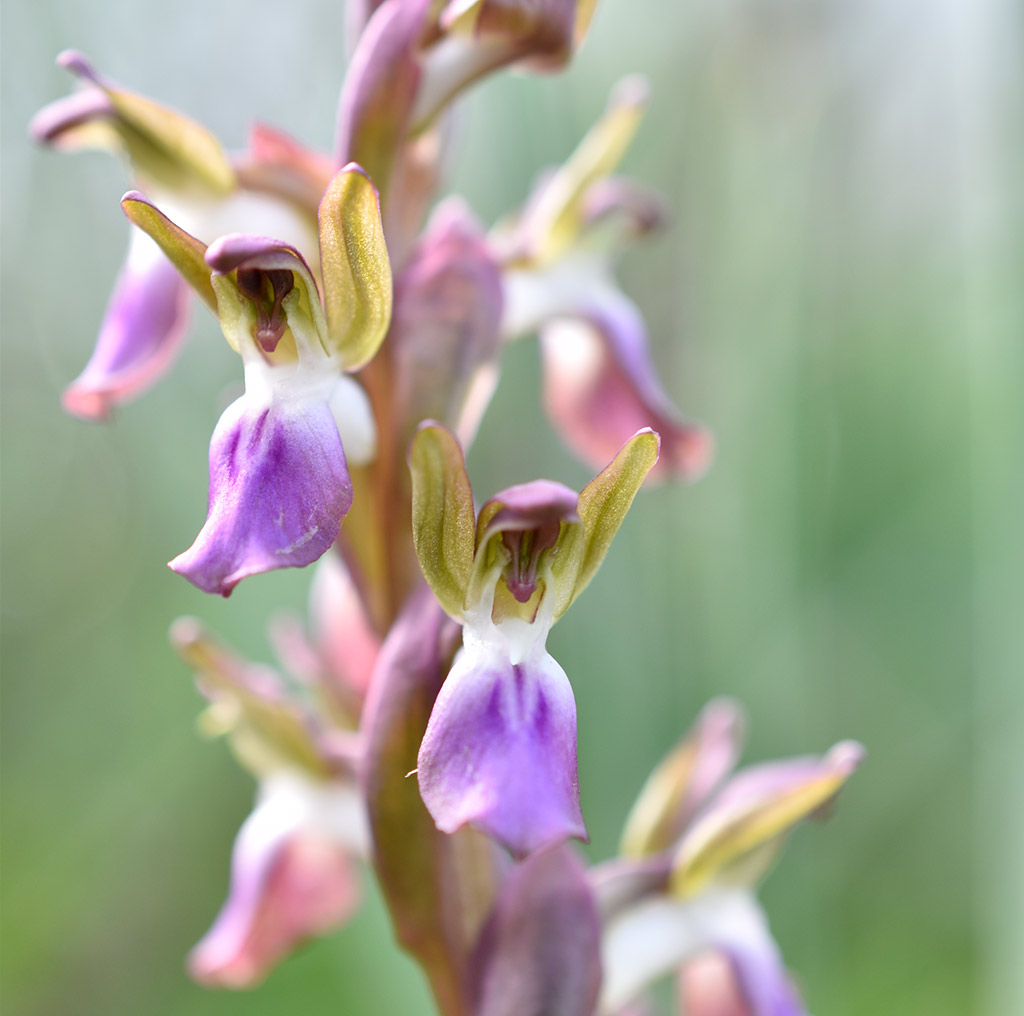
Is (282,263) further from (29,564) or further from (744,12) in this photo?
(29,564)

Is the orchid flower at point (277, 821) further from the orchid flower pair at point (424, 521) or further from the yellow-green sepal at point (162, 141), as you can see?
the yellow-green sepal at point (162, 141)

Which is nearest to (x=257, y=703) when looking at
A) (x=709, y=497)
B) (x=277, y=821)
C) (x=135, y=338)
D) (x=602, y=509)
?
(x=277, y=821)

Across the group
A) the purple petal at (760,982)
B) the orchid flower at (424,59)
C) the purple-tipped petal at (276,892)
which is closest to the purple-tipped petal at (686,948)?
the purple petal at (760,982)

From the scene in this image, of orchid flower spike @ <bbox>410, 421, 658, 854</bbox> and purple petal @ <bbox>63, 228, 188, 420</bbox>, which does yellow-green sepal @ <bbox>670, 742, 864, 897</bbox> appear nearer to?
orchid flower spike @ <bbox>410, 421, 658, 854</bbox>

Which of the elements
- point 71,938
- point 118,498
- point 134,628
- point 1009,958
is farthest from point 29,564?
point 1009,958

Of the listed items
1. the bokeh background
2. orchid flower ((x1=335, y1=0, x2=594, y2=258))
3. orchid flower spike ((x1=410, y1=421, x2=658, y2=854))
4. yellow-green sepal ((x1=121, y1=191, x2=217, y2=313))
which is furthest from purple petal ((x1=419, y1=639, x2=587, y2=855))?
the bokeh background

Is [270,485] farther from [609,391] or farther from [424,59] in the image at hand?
[609,391]

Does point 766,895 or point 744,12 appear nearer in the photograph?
point 766,895
